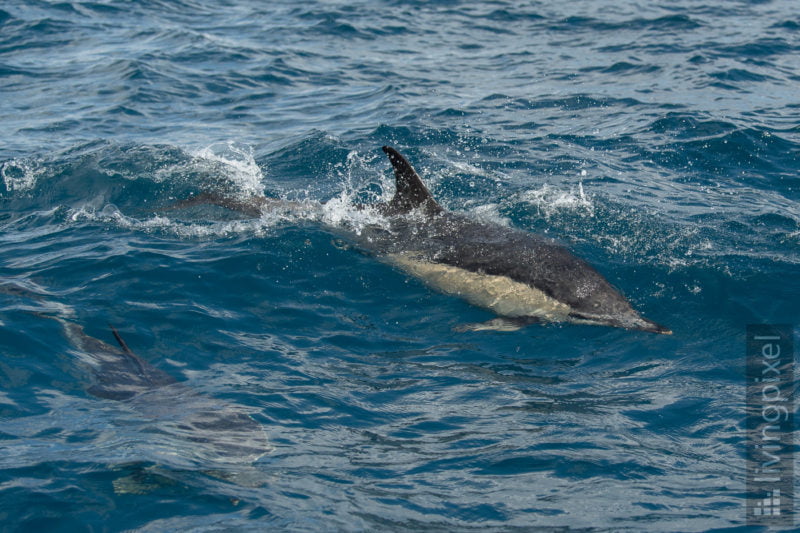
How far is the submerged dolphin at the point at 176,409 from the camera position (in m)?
6.62

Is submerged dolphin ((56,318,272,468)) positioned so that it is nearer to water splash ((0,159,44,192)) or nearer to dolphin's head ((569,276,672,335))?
dolphin's head ((569,276,672,335))

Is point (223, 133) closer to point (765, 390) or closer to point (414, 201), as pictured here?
point (414, 201)

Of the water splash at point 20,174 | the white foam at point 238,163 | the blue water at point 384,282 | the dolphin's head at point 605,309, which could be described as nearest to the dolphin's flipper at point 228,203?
the blue water at point 384,282

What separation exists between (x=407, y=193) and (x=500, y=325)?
2507 millimetres

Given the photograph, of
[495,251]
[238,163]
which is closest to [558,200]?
[495,251]

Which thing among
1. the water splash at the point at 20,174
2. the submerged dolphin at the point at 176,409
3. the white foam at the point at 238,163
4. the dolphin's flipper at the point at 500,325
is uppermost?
the water splash at the point at 20,174

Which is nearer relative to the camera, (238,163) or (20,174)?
(20,174)

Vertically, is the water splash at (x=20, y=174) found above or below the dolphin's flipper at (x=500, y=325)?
above

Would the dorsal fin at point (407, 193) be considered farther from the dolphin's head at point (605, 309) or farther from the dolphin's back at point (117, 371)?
the dolphin's back at point (117, 371)

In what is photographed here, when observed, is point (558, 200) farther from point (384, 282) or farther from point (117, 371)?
point (117, 371)

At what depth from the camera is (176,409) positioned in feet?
23.5

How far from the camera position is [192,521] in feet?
18.9

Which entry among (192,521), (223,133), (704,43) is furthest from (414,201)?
(704,43)

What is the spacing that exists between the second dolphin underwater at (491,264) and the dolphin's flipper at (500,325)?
0.04 feet
